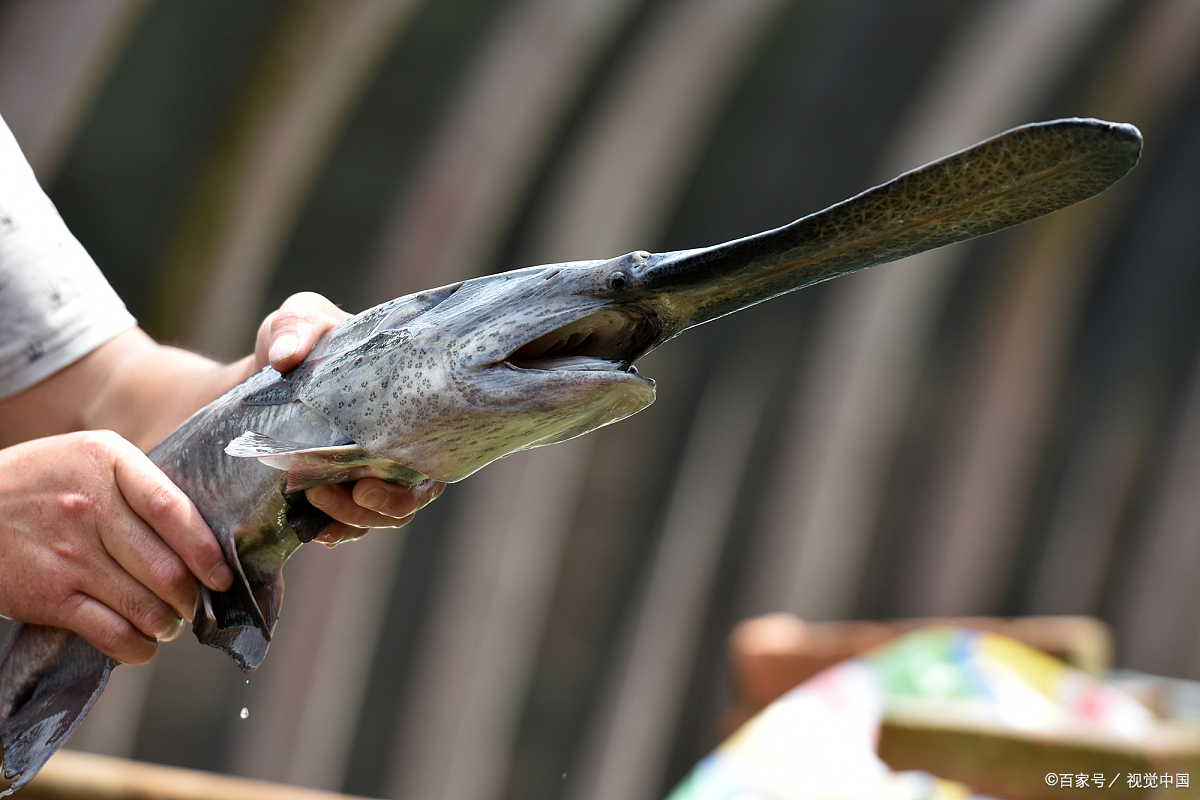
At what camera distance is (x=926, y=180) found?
1073 millimetres

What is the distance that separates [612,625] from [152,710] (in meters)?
2.54

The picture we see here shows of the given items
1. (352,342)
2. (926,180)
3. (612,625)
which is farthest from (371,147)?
(926,180)

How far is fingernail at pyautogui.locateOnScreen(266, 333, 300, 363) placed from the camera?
1375 mm

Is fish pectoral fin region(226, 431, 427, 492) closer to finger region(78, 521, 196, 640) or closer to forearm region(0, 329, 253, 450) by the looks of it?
finger region(78, 521, 196, 640)

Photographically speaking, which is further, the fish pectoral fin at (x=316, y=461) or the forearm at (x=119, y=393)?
the forearm at (x=119, y=393)

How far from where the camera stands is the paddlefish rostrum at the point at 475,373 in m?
1.08

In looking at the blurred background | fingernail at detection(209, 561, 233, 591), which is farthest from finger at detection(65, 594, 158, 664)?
the blurred background

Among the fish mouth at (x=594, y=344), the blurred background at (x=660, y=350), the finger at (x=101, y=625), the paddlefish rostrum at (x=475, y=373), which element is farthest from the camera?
the blurred background at (x=660, y=350)

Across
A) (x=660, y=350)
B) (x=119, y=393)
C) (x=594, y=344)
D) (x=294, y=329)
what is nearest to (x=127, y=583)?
(x=294, y=329)

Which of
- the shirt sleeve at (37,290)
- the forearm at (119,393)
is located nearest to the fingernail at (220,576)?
the forearm at (119,393)

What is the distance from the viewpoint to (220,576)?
1.35 meters

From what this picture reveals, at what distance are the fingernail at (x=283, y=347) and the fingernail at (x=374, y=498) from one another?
20 centimetres

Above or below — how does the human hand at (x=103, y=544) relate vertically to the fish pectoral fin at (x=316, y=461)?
below

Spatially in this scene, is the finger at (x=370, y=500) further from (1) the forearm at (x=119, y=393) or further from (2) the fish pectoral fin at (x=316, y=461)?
(1) the forearm at (x=119, y=393)
